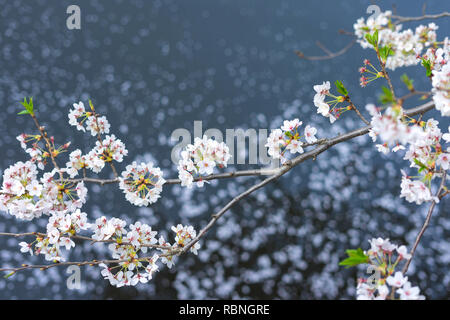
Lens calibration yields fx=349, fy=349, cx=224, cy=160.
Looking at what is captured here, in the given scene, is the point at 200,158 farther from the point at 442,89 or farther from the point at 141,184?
the point at 442,89

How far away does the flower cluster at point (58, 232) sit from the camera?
114cm

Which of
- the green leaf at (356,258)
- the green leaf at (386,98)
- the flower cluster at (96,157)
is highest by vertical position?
the green leaf at (386,98)

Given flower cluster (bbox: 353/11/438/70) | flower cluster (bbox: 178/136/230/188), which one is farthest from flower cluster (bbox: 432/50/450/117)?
flower cluster (bbox: 353/11/438/70)

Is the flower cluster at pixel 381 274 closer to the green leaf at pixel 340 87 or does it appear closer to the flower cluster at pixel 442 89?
the flower cluster at pixel 442 89

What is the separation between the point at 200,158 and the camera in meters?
1.20

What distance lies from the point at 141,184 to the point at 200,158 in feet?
0.87

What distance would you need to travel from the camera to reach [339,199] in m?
4.32

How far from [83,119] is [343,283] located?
132 inches

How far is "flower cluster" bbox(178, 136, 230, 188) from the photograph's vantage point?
1.18 metres

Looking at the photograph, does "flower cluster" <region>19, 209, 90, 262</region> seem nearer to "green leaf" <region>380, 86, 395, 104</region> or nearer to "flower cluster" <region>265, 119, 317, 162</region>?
"flower cluster" <region>265, 119, 317, 162</region>

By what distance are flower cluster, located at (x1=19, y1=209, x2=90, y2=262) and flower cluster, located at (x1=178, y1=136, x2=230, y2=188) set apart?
0.37 metres

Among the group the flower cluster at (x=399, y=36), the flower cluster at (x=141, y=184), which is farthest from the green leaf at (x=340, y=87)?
the flower cluster at (x=399, y=36)

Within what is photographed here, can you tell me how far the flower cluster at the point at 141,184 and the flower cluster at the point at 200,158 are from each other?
0.45 feet

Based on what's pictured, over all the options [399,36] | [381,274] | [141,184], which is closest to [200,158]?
[141,184]
